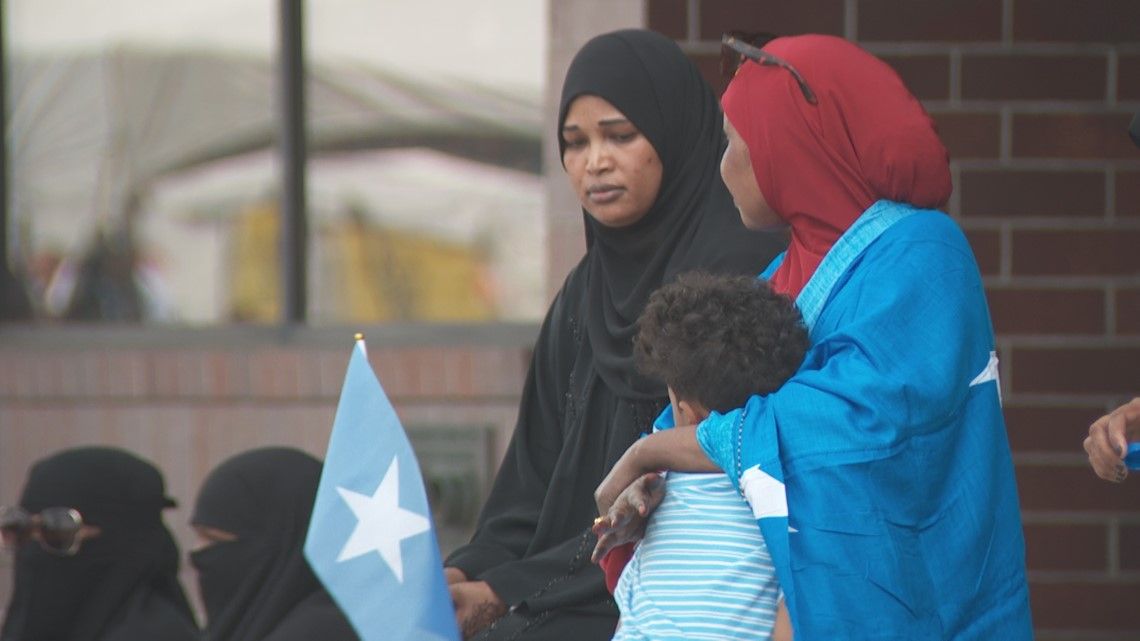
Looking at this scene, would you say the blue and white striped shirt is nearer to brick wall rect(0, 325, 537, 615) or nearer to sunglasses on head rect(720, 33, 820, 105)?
sunglasses on head rect(720, 33, 820, 105)

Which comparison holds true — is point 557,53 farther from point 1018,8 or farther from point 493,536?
point 493,536

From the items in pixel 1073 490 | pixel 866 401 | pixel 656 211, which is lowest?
pixel 1073 490

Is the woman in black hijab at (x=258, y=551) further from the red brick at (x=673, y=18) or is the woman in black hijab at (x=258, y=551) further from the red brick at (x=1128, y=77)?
the red brick at (x=1128, y=77)

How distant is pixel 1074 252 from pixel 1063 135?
0.30 metres

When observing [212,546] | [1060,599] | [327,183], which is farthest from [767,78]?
[327,183]

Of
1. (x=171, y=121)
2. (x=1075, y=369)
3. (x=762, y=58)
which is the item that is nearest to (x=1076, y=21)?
(x=1075, y=369)

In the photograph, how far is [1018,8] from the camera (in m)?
A: 5.12

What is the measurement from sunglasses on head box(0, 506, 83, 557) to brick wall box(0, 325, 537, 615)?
5.87ft

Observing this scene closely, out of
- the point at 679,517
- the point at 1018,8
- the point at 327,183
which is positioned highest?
the point at 1018,8

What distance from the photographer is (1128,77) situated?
5113 mm

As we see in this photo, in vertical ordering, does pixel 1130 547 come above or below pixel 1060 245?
below

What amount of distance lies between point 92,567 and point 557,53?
6.23 ft

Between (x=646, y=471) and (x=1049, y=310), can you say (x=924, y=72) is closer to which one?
(x=1049, y=310)

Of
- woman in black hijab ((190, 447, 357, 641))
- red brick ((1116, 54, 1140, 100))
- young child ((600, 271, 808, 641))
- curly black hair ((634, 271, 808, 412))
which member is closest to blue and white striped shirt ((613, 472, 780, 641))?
young child ((600, 271, 808, 641))
